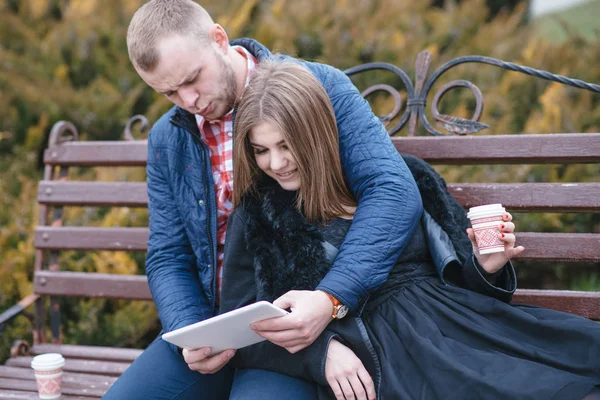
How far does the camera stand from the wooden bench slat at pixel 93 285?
3.15 metres

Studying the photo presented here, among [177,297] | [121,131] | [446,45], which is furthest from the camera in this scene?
[446,45]

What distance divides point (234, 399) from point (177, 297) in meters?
0.53

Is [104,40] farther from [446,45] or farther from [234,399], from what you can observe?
[234,399]

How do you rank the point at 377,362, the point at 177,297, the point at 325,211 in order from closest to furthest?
the point at 377,362 < the point at 325,211 < the point at 177,297

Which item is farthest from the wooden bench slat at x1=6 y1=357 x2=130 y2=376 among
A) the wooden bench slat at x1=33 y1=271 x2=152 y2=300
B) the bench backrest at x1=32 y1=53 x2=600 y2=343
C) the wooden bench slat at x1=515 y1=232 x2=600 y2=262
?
the wooden bench slat at x1=515 y1=232 x2=600 y2=262

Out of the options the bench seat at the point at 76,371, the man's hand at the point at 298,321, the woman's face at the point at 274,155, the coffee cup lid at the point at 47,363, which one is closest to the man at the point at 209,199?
the man's hand at the point at 298,321

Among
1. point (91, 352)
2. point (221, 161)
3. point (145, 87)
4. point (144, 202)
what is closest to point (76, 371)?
point (91, 352)

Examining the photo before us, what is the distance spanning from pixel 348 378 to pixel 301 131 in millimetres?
796

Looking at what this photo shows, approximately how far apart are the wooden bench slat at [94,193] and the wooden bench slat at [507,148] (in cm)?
128

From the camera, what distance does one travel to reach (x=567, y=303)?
2.59 metres

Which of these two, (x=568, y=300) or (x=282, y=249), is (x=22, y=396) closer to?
(x=282, y=249)

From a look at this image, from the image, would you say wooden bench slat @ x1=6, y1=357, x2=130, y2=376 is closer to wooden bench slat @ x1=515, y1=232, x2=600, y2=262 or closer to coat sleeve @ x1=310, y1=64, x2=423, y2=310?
coat sleeve @ x1=310, y1=64, x2=423, y2=310

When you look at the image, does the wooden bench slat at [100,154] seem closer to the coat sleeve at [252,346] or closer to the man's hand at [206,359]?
the coat sleeve at [252,346]

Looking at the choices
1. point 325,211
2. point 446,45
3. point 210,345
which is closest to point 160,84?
point 325,211
